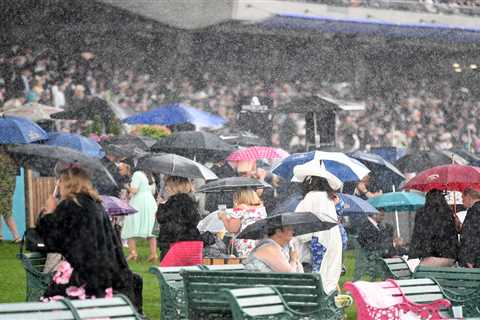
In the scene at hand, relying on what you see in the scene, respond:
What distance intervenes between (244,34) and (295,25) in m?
2.14

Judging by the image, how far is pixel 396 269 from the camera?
12992 millimetres

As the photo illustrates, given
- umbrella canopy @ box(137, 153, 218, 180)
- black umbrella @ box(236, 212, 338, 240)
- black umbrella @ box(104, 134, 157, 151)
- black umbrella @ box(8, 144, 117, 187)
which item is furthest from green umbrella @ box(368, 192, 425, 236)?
black umbrella @ box(236, 212, 338, 240)

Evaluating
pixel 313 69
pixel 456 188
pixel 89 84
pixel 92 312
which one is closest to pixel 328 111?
pixel 456 188

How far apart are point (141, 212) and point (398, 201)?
3.83m

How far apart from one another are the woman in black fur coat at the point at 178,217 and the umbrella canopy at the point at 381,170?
20.2 ft

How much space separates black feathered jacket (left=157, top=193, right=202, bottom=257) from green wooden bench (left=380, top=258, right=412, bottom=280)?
5.90ft

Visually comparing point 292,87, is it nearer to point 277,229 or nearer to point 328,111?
point 328,111

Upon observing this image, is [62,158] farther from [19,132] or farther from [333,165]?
[19,132]

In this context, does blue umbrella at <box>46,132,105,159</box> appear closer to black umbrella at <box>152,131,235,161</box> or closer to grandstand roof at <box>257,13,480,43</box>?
black umbrella at <box>152,131,235,161</box>

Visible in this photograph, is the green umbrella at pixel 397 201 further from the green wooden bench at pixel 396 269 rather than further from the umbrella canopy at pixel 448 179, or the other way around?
the green wooden bench at pixel 396 269

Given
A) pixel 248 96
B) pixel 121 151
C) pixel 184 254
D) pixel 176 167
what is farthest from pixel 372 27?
pixel 184 254

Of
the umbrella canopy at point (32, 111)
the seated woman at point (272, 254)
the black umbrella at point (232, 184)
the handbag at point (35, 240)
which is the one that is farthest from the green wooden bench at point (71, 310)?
the umbrella canopy at point (32, 111)

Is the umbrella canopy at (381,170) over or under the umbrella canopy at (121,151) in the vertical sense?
under

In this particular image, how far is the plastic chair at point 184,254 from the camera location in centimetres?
1254
